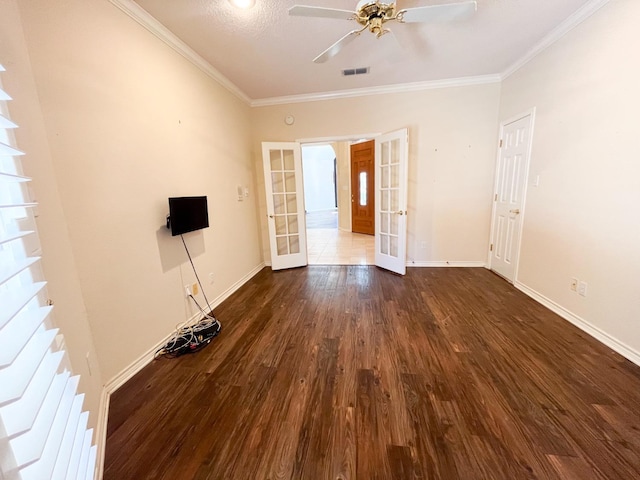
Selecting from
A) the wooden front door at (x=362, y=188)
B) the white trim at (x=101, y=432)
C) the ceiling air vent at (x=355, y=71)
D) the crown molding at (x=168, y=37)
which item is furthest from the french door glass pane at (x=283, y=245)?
the wooden front door at (x=362, y=188)

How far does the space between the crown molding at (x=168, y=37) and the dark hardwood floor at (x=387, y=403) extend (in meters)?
2.67

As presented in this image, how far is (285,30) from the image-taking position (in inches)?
90.0

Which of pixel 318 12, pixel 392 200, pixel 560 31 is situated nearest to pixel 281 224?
pixel 392 200

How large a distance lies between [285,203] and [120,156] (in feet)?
8.28

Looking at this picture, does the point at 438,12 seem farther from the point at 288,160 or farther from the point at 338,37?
the point at 288,160

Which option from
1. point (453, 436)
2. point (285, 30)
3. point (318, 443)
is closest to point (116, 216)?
point (318, 443)

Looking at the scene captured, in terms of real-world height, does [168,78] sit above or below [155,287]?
above

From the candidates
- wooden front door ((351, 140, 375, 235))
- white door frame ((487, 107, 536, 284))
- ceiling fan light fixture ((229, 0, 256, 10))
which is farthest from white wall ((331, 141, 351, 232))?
ceiling fan light fixture ((229, 0, 256, 10))

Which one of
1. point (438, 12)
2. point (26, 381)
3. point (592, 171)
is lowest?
point (26, 381)

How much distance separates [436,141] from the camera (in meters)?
3.79

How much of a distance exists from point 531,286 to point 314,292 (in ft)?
8.27

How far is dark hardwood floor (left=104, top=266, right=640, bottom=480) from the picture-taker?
1.25m

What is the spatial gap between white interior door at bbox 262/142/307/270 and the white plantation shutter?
3.06 m

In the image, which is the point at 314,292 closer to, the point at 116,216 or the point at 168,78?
the point at 116,216
